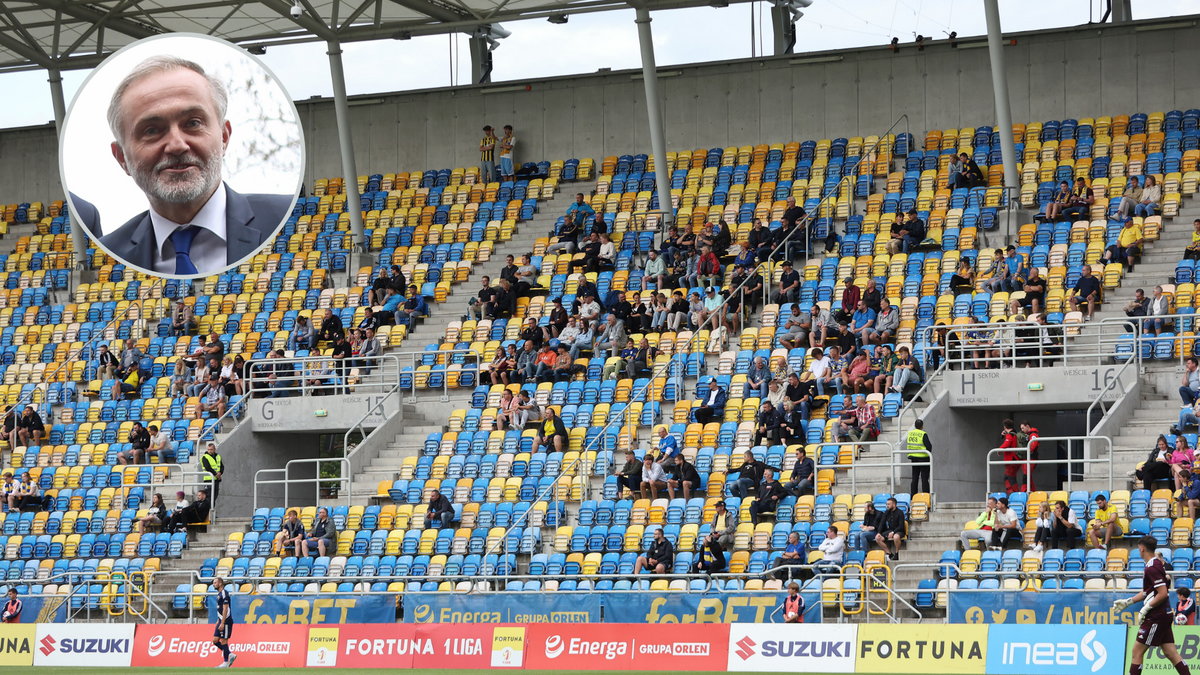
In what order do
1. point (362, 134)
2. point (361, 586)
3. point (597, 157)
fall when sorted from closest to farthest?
point (361, 586)
point (597, 157)
point (362, 134)

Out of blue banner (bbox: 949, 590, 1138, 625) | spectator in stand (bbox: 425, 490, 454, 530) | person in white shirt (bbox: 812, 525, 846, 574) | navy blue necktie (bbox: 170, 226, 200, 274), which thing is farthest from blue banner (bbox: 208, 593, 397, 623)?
navy blue necktie (bbox: 170, 226, 200, 274)

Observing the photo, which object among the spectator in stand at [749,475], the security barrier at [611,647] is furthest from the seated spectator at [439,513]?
the security barrier at [611,647]

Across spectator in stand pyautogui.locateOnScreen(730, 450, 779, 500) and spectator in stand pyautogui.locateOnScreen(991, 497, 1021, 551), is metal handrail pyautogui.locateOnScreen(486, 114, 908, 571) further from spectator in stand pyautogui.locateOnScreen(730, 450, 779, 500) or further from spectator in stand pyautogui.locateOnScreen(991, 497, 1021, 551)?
spectator in stand pyautogui.locateOnScreen(991, 497, 1021, 551)

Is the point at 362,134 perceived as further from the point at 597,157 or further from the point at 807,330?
the point at 807,330

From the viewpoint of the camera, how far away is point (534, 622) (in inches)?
1030

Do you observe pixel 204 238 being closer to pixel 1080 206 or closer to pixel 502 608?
pixel 502 608

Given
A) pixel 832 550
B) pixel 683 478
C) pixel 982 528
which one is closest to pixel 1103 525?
pixel 982 528

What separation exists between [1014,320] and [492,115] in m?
19.6

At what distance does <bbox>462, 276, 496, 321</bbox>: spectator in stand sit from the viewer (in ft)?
131

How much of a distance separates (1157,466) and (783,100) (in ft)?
61.5

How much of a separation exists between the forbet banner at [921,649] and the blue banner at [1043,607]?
0.85 metres

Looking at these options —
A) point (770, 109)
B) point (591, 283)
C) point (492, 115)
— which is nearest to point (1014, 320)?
point (591, 283)

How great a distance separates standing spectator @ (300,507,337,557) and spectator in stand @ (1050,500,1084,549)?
1302 cm

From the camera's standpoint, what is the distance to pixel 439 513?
32969 millimetres
